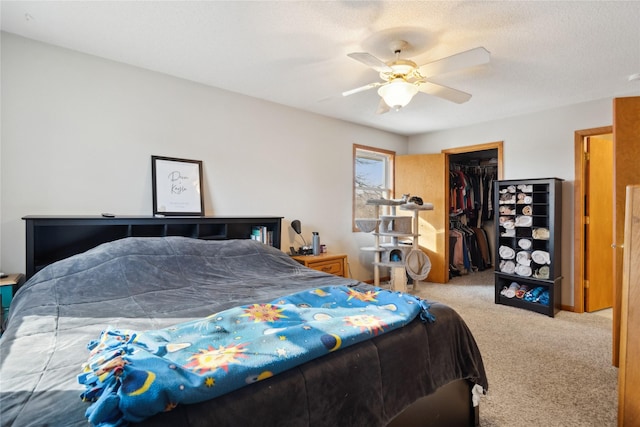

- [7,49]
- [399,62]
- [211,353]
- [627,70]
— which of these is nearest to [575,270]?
[627,70]

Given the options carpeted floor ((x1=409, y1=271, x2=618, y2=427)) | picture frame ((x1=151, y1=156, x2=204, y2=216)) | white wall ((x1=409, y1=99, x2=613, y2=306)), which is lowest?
carpeted floor ((x1=409, y1=271, x2=618, y2=427))

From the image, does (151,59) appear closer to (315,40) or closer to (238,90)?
(238,90)

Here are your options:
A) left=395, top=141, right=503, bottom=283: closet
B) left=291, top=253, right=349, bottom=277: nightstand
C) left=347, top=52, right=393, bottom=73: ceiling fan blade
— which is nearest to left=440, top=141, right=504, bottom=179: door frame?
left=395, top=141, right=503, bottom=283: closet

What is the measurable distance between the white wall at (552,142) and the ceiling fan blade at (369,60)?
2878mm

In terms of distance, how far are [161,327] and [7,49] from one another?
2.48 metres

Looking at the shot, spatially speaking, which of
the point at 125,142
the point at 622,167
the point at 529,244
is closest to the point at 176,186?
the point at 125,142

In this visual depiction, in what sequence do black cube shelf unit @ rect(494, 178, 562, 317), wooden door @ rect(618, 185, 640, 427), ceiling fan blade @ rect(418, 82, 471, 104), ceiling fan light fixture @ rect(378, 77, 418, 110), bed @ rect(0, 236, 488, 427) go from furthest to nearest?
1. black cube shelf unit @ rect(494, 178, 562, 317)
2. ceiling fan blade @ rect(418, 82, 471, 104)
3. ceiling fan light fixture @ rect(378, 77, 418, 110)
4. wooden door @ rect(618, 185, 640, 427)
5. bed @ rect(0, 236, 488, 427)

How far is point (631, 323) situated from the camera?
1499 millimetres

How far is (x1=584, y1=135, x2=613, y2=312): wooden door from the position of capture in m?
3.73

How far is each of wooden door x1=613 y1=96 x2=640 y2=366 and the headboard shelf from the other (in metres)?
2.92

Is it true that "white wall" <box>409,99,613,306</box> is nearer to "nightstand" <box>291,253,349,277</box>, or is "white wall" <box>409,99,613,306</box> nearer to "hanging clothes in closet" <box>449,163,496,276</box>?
"hanging clothes in closet" <box>449,163,496,276</box>

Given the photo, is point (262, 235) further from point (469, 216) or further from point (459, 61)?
point (469, 216)

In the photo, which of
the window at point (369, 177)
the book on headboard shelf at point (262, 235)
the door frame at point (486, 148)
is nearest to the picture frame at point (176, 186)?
the book on headboard shelf at point (262, 235)

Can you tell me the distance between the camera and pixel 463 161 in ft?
20.5
